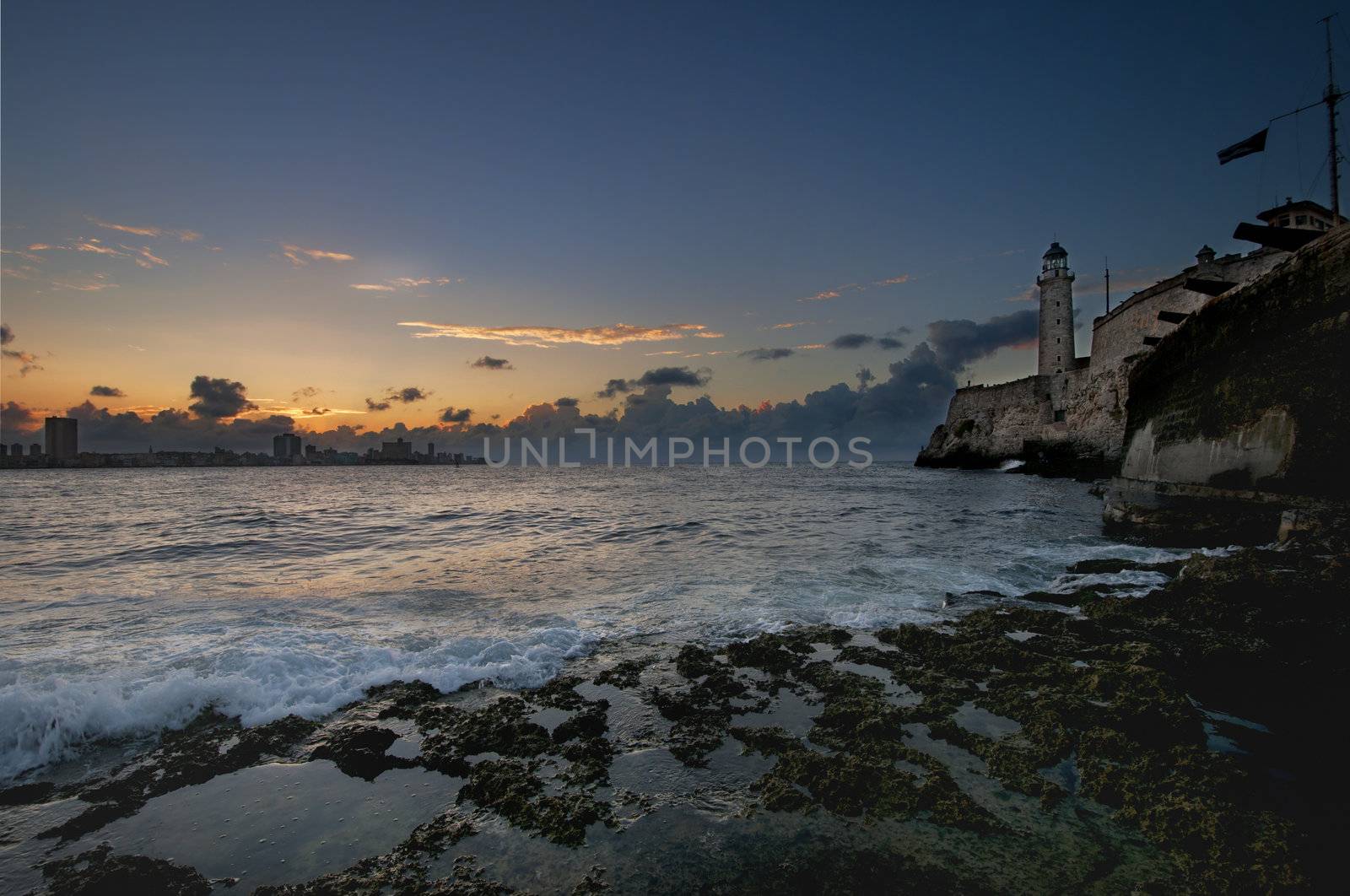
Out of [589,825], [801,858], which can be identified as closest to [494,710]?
[589,825]

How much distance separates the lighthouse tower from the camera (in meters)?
58.5

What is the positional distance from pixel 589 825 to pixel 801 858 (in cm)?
133

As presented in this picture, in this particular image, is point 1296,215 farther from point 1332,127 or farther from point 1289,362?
point 1289,362

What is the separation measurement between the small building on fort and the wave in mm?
26770

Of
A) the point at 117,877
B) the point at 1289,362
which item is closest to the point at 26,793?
the point at 117,877

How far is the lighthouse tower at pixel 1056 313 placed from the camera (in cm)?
5850

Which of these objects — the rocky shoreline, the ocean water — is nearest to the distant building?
the ocean water

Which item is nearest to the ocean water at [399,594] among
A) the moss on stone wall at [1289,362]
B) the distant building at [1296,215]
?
the moss on stone wall at [1289,362]

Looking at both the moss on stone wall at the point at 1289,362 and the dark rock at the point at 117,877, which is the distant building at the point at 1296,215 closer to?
the moss on stone wall at the point at 1289,362

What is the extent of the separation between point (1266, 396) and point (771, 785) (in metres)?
13.1

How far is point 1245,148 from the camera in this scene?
17391 mm

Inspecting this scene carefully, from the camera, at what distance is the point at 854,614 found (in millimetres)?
8602

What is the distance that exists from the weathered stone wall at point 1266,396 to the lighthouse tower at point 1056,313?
1933 inches

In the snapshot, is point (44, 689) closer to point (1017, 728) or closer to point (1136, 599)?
point (1017, 728)
